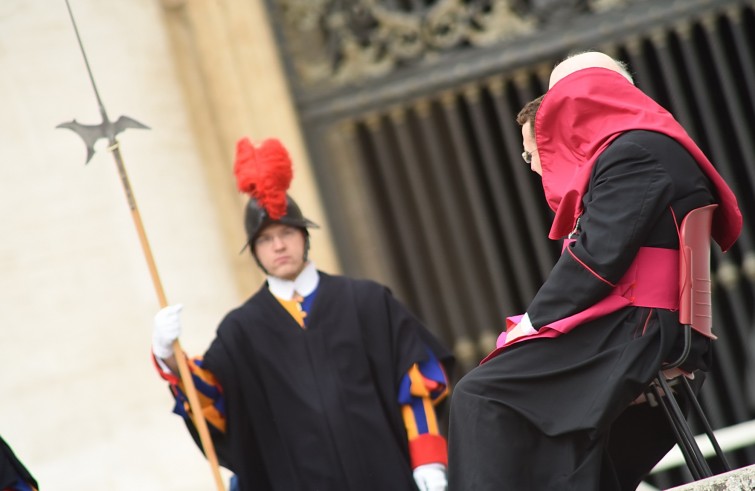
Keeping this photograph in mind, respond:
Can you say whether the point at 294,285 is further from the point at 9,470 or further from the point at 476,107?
the point at 476,107

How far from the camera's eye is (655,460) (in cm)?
382

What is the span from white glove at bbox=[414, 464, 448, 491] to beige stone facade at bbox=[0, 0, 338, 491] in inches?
82.0

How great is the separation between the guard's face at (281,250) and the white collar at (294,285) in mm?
21

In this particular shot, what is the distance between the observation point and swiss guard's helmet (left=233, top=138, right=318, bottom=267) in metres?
4.46

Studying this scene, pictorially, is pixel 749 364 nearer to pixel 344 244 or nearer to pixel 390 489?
pixel 344 244

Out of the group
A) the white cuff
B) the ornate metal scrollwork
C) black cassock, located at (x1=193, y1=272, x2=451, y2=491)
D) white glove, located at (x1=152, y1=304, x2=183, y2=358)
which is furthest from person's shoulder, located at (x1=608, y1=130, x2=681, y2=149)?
the ornate metal scrollwork

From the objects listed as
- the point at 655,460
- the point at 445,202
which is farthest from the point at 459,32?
the point at 655,460

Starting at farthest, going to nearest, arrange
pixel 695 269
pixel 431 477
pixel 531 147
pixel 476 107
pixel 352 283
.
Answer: pixel 476 107 < pixel 352 283 < pixel 431 477 < pixel 531 147 < pixel 695 269

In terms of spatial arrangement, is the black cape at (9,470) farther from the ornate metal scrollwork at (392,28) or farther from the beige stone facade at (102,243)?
the ornate metal scrollwork at (392,28)

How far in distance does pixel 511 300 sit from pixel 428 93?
1.20 metres

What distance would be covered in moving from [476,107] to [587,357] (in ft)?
11.5

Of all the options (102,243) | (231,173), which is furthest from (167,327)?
(231,173)

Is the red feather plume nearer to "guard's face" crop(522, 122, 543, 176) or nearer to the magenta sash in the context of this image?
"guard's face" crop(522, 122, 543, 176)

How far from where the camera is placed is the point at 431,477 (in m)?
4.31
